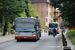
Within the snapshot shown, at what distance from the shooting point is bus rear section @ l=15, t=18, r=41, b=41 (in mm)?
22720

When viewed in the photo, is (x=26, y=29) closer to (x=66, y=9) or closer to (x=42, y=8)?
(x=66, y=9)

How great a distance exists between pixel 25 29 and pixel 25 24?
606 mm

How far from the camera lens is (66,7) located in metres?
30.5

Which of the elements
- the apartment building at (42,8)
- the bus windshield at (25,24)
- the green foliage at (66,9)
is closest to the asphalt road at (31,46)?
the bus windshield at (25,24)

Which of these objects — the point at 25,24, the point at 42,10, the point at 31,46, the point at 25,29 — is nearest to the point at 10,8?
the point at 25,24

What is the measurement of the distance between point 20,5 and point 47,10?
58.1m

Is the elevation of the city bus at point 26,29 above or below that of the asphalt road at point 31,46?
above

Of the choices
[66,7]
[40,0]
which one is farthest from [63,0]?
[40,0]

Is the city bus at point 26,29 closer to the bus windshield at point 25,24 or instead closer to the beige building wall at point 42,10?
the bus windshield at point 25,24

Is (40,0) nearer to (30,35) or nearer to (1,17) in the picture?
(1,17)

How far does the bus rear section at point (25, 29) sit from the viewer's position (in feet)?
74.5

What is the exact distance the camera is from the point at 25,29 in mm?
22891

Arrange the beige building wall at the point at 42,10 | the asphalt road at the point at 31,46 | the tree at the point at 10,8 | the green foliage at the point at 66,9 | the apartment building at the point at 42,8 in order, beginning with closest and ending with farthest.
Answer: the asphalt road at the point at 31,46, the green foliage at the point at 66,9, the tree at the point at 10,8, the apartment building at the point at 42,8, the beige building wall at the point at 42,10

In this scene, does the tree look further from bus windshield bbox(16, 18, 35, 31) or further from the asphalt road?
the asphalt road
